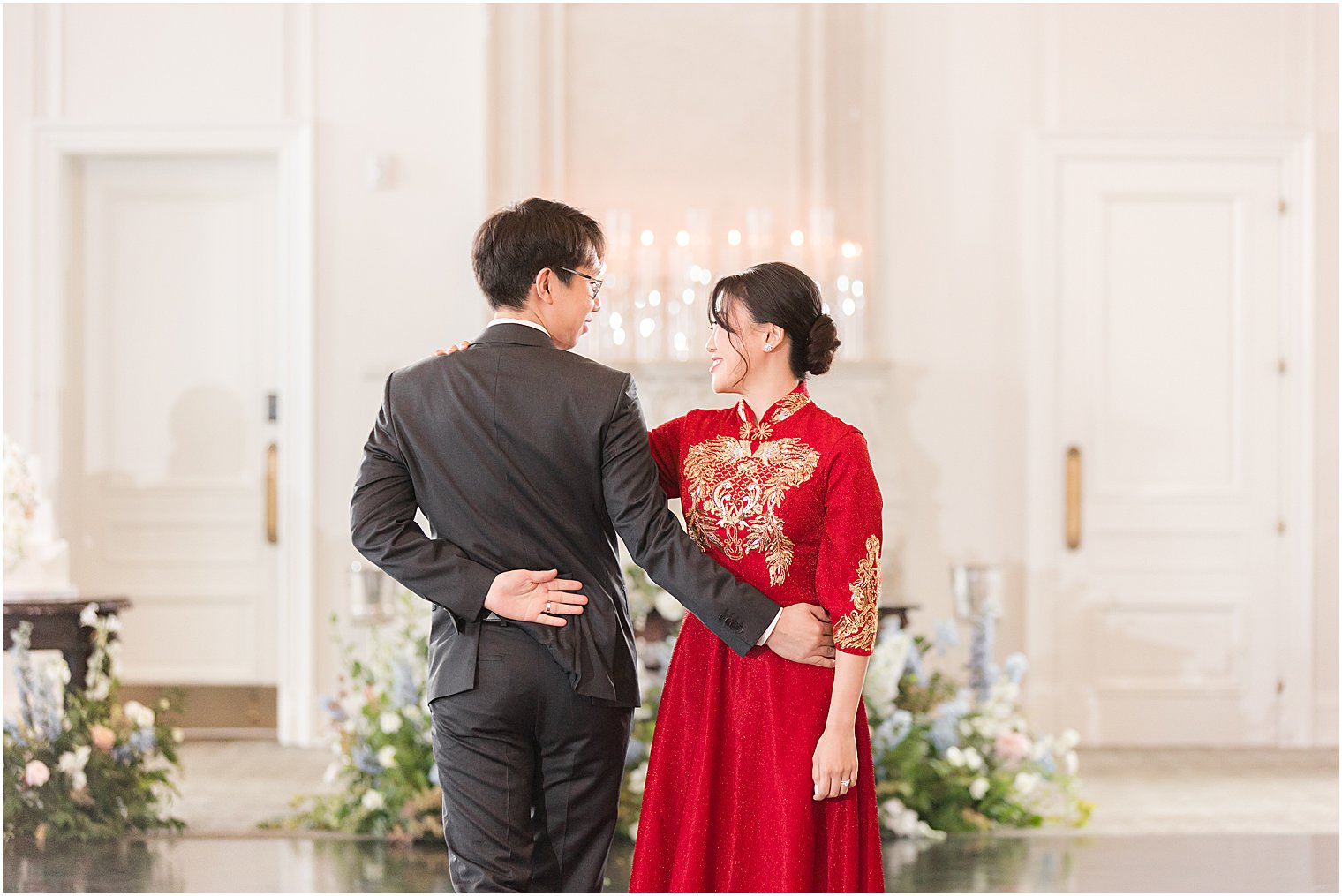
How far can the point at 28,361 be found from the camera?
4797 mm

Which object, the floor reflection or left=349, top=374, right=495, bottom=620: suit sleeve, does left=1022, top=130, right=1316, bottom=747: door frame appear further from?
left=349, top=374, right=495, bottom=620: suit sleeve

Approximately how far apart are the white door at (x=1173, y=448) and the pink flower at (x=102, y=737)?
337 cm

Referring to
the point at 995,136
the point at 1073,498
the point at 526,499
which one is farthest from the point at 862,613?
the point at 995,136

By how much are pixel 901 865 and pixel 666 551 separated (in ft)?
5.91

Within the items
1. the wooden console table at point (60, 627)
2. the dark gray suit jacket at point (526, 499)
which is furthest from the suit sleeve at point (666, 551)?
the wooden console table at point (60, 627)

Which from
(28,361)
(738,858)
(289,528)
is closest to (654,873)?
(738,858)

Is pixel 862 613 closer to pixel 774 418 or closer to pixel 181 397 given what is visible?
pixel 774 418

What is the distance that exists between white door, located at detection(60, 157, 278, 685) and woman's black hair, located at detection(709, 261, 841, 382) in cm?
348

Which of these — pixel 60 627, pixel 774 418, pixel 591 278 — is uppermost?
pixel 591 278

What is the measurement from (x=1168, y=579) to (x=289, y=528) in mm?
3430

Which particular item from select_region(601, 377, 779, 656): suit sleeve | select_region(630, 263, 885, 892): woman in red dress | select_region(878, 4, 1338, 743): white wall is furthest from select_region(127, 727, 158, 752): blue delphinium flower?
select_region(878, 4, 1338, 743): white wall

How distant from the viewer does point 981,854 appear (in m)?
3.29

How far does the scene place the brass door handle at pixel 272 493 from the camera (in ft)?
15.9

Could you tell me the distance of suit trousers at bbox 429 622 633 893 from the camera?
1.80m
